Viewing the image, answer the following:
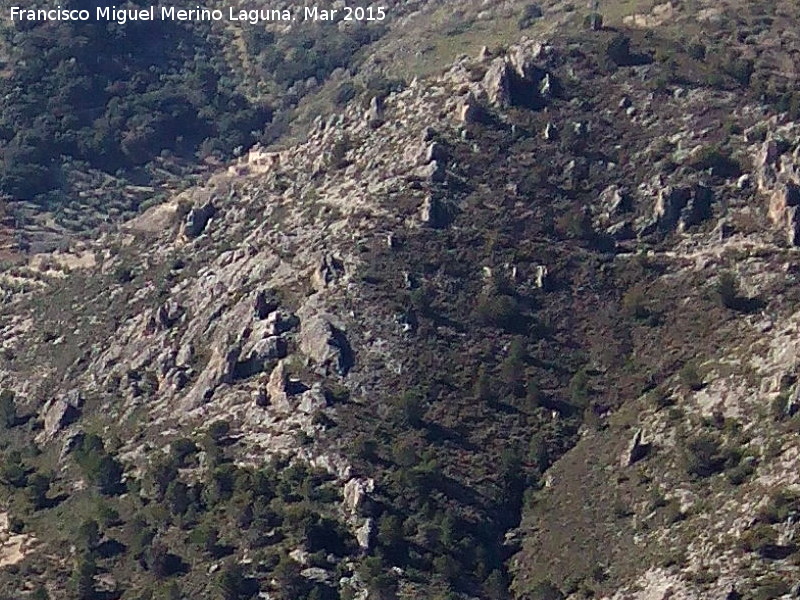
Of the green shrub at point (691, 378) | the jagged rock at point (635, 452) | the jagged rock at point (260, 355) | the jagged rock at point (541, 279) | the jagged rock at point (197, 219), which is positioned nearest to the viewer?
the jagged rock at point (635, 452)

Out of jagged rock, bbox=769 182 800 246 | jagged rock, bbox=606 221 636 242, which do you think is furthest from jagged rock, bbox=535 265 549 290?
jagged rock, bbox=769 182 800 246

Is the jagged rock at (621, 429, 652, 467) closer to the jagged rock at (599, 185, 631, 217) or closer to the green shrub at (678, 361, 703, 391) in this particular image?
the green shrub at (678, 361, 703, 391)

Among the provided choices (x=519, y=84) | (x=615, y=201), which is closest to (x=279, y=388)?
(x=615, y=201)

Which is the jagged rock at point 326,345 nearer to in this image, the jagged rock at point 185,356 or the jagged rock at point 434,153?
the jagged rock at point 185,356

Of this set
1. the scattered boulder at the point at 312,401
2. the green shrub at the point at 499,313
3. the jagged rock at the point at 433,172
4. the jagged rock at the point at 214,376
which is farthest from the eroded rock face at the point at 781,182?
the jagged rock at the point at 214,376

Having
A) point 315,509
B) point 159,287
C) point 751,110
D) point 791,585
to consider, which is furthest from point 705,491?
point 159,287

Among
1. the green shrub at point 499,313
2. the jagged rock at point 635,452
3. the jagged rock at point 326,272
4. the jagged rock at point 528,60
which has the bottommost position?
the jagged rock at point 635,452
